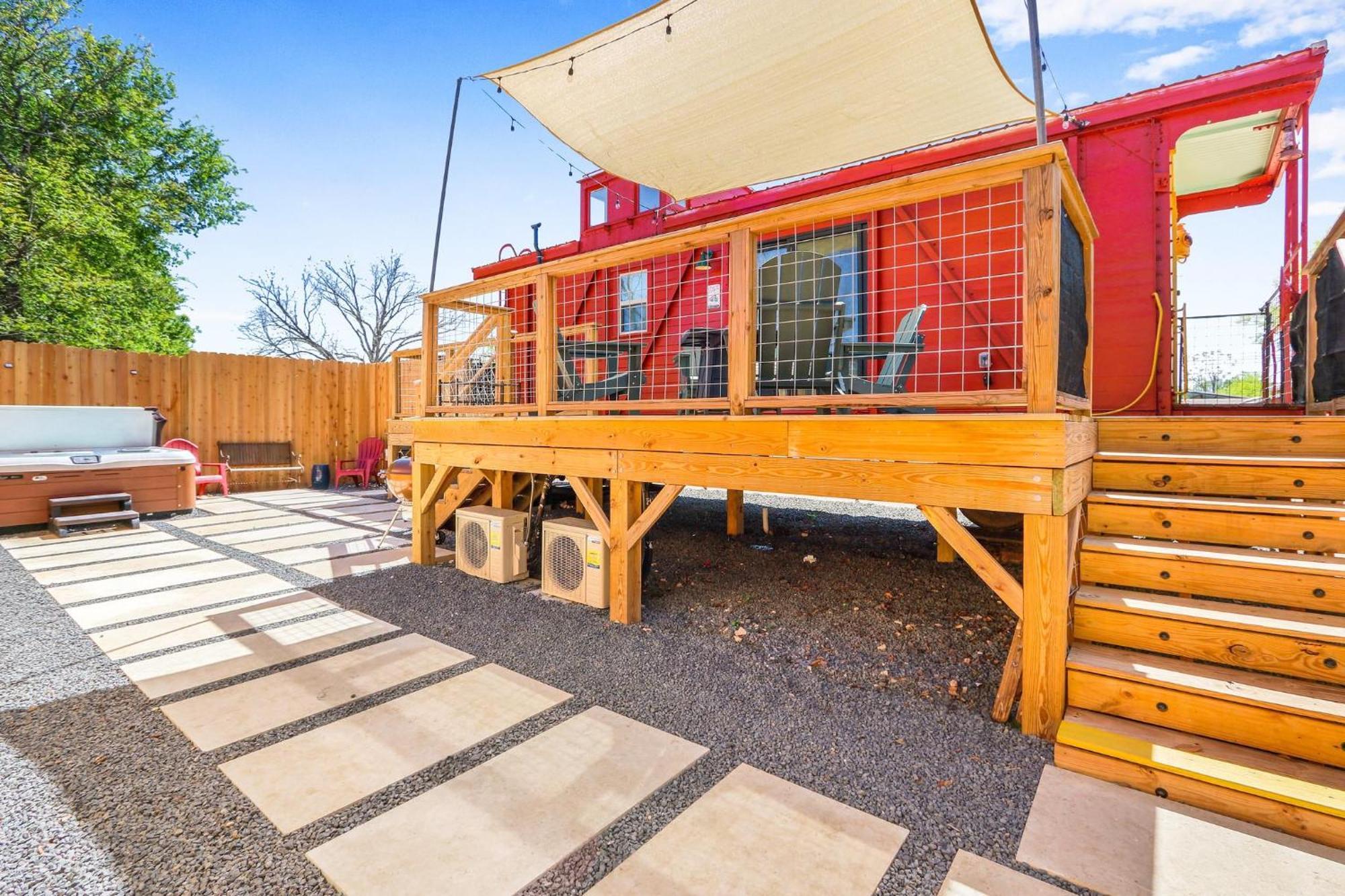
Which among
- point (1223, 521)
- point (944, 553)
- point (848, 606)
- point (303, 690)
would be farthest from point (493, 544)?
point (1223, 521)

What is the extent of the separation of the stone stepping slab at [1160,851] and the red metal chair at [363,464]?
10347mm

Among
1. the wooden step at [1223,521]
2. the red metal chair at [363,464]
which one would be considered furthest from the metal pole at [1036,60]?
the red metal chair at [363,464]

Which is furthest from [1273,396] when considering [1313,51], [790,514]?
[790,514]

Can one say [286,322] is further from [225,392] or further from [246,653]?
[246,653]

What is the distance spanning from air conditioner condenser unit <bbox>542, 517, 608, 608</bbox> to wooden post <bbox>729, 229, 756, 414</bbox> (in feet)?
4.12

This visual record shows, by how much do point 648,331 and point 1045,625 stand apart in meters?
4.65

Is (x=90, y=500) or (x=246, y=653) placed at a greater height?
(x=90, y=500)

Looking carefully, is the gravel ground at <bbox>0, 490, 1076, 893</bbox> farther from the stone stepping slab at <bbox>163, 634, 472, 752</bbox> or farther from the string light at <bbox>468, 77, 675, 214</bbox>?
the string light at <bbox>468, 77, 675, 214</bbox>

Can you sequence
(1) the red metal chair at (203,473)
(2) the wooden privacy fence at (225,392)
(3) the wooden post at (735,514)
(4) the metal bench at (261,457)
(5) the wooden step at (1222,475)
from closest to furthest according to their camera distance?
(5) the wooden step at (1222,475)
(3) the wooden post at (735,514)
(2) the wooden privacy fence at (225,392)
(1) the red metal chair at (203,473)
(4) the metal bench at (261,457)

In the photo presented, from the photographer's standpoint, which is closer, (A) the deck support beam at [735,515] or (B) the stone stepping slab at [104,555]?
(B) the stone stepping slab at [104,555]

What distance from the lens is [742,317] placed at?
112 inches

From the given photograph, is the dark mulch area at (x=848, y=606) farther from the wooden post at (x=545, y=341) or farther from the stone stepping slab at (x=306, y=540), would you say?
the stone stepping slab at (x=306, y=540)

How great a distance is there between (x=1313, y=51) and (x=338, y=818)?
5.80 metres

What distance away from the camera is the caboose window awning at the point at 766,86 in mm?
3203
